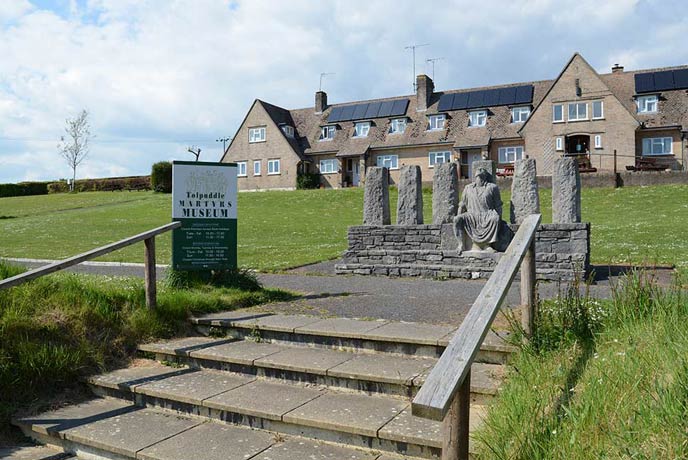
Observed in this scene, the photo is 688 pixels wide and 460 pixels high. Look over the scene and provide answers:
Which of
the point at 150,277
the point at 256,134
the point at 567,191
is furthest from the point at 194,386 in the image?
the point at 256,134

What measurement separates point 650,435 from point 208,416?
3262 mm

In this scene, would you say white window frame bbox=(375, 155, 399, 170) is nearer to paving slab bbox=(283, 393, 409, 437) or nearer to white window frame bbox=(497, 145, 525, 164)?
white window frame bbox=(497, 145, 525, 164)

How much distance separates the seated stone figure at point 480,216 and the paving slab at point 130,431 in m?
7.88

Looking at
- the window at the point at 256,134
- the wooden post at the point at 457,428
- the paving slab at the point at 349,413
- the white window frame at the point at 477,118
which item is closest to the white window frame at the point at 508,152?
the white window frame at the point at 477,118

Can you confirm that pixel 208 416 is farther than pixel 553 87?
No

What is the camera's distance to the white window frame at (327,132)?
166 ft

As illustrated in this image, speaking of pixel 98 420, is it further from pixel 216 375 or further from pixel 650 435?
pixel 650 435

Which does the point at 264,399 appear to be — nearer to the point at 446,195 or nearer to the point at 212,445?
the point at 212,445

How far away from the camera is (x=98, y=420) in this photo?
4.93 metres

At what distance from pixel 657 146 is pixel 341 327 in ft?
131

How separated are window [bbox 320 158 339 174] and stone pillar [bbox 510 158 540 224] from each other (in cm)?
3788

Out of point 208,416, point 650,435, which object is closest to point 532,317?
point 650,435

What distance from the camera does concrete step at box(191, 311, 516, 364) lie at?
5297 mm

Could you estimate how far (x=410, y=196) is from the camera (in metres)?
13.0
